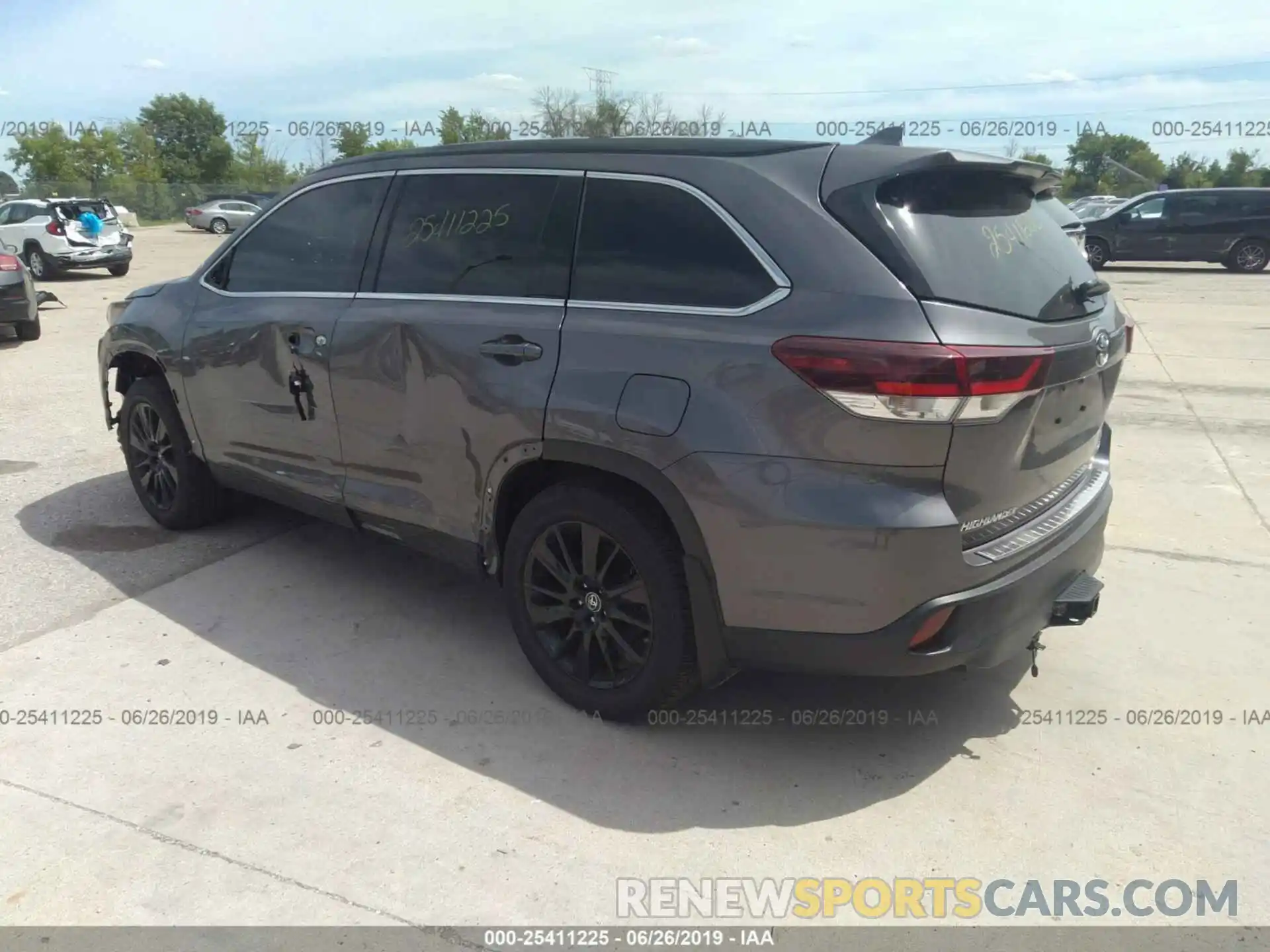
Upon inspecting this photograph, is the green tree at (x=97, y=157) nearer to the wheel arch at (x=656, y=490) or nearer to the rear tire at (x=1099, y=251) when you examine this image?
the rear tire at (x=1099, y=251)

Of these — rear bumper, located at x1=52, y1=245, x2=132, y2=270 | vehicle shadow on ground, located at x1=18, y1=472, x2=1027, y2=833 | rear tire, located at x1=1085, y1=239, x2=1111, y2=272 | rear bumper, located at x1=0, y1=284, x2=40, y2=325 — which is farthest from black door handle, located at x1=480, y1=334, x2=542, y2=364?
rear tire, located at x1=1085, y1=239, x2=1111, y2=272

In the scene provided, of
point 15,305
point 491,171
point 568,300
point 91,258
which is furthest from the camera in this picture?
point 91,258

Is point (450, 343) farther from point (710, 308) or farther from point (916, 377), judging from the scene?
point (916, 377)

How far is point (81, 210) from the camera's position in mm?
20562

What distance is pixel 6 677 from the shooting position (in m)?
3.86

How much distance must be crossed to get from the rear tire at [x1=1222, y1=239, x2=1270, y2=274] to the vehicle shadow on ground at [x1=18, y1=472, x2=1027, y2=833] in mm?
21087

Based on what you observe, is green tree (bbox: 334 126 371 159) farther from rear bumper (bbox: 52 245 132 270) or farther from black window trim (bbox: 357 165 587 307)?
black window trim (bbox: 357 165 587 307)

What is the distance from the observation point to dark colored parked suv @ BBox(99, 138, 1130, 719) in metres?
2.85

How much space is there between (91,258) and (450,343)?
65.8ft

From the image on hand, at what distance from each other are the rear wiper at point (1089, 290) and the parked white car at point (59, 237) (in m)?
21.2

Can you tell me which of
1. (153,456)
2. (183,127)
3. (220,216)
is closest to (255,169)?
(183,127)

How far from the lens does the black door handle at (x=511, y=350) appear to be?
3439 mm

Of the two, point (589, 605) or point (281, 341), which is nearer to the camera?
point (589, 605)

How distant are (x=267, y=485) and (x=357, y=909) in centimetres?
249
